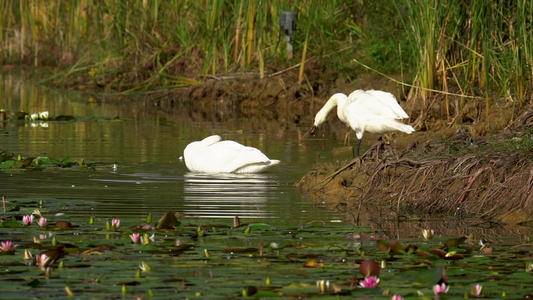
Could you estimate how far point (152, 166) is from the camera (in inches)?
458

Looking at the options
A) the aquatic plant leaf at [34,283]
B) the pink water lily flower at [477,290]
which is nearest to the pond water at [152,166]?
the aquatic plant leaf at [34,283]

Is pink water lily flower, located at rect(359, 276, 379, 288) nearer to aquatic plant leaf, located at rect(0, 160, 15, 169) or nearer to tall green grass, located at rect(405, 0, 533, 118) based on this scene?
aquatic plant leaf, located at rect(0, 160, 15, 169)

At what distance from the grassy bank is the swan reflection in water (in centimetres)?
342

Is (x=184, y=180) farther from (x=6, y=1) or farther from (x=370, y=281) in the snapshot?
(x=6, y=1)

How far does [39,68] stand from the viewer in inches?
1211

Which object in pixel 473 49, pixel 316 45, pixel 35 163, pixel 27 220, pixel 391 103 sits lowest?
pixel 27 220

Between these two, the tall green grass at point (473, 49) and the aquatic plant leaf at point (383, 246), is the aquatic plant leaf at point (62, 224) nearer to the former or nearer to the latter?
the aquatic plant leaf at point (383, 246)

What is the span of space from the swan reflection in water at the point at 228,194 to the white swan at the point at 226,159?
0.09 metres

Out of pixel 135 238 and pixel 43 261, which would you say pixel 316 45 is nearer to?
pixel 135 238

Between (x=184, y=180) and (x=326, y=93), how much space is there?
10.3m

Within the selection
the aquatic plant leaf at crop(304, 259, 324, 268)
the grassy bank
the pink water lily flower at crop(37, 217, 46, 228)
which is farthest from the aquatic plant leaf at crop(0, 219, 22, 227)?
the grassy bank

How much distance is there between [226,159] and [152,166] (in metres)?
0.93

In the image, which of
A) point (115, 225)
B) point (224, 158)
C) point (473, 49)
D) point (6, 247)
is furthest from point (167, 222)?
point (473, 49)

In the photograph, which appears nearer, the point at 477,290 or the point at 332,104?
the point at 477,290
